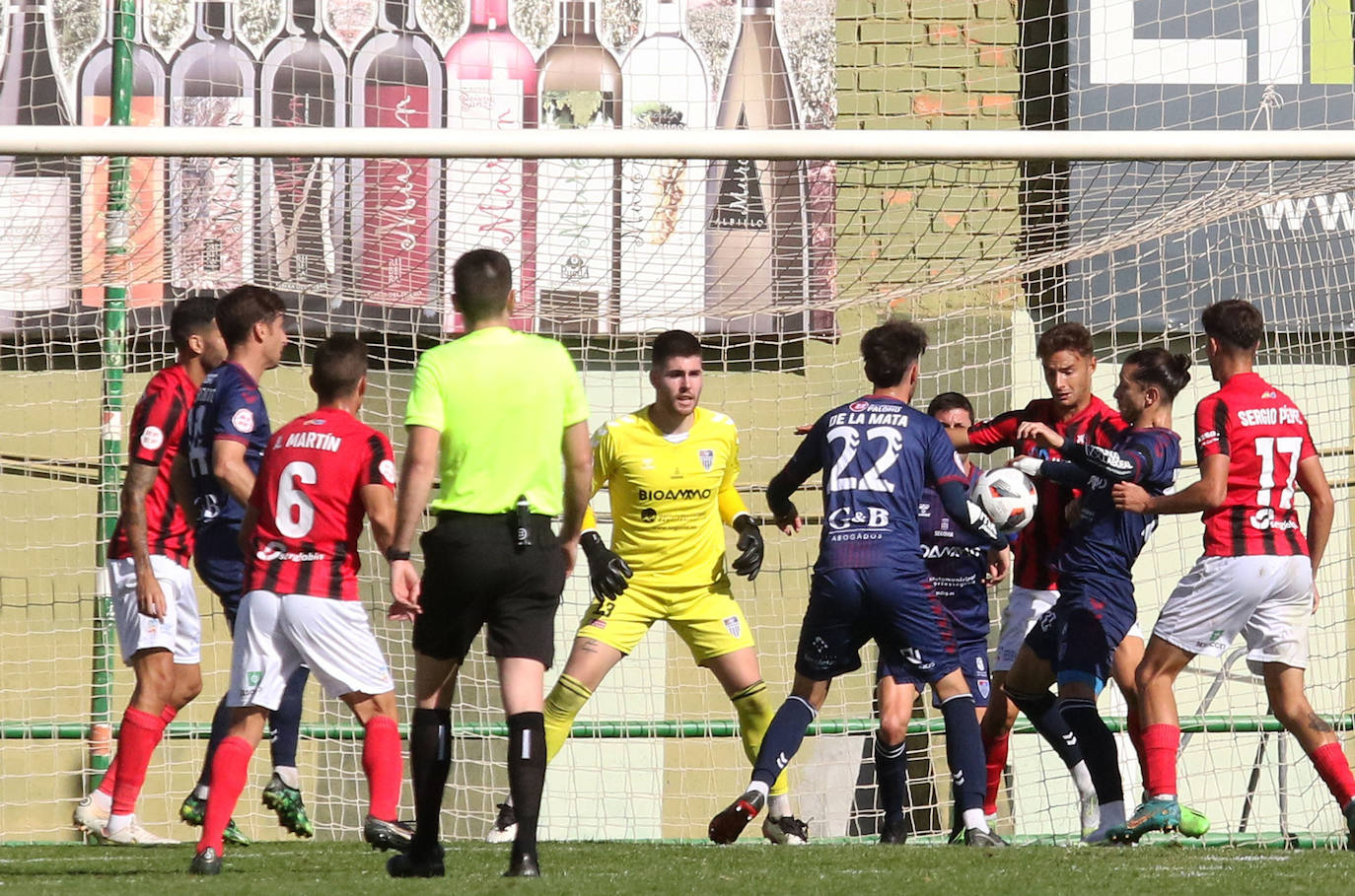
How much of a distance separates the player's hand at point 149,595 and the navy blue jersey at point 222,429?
1.14 ft

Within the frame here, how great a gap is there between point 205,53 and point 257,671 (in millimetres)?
4875

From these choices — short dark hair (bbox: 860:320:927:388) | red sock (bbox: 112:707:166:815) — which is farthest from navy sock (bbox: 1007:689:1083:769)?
red sock (bbox: 112:707:166:815)

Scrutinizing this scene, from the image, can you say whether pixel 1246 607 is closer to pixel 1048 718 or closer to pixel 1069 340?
pixel 1048 718

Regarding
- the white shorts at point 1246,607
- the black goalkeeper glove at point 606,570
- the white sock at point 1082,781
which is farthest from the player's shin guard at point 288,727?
the white shorts at point 1246,607

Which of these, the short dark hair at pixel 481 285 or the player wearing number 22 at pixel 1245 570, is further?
the player wearing number 22 at pixel 1245 570

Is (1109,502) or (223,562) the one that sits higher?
(1109,502)

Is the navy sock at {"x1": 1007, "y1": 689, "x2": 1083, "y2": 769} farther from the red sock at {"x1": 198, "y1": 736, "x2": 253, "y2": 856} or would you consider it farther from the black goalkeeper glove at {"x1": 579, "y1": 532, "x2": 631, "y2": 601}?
the red sock at {"x1": 198, "y1": 736, "x2": 253, "y2": 856}

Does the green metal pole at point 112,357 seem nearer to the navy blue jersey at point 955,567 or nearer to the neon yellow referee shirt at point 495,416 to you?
the neon yellow referee shirt at point 495,416

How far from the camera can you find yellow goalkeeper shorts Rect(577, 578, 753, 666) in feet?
21.8

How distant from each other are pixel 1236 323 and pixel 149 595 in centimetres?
393

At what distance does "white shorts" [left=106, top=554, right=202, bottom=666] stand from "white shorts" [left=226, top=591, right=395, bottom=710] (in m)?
1.23

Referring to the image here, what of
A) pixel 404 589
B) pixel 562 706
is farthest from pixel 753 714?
pixel 404 589

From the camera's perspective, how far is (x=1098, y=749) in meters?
6.18

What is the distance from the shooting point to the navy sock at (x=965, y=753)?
5953 millimetres
